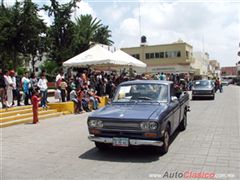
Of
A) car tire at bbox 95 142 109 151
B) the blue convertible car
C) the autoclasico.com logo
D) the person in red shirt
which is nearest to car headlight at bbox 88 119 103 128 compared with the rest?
the blue convertible car

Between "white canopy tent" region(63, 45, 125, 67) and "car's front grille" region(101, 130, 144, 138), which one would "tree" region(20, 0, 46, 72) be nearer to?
"white canopy tent" region(63, 45, 125, 67)

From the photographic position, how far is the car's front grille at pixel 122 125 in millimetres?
6882

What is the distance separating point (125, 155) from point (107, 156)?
1.32 feet

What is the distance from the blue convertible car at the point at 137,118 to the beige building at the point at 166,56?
192 ft

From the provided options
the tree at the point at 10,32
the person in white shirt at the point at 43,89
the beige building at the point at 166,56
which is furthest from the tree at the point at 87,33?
the person in white shirt at the point at 43,89

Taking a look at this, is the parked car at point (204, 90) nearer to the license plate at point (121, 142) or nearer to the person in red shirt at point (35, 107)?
the person in red shirt at point (35, 107)

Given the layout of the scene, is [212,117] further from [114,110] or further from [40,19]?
[40,19]

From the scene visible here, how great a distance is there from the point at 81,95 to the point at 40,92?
2.11m

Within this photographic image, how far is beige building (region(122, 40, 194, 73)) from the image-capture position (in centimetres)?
6794

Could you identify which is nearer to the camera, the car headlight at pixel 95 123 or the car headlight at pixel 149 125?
the car headlight at pixel 149 125

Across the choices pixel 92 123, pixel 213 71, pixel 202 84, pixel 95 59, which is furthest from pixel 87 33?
pixel 213 71

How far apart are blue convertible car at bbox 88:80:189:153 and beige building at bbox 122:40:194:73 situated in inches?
2310

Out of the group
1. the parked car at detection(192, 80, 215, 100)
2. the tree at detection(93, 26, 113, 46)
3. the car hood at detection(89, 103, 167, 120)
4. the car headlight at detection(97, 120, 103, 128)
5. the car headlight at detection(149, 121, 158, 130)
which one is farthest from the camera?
the tree at detection(93, 26, 113, 46)

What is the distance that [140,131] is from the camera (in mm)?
6871
